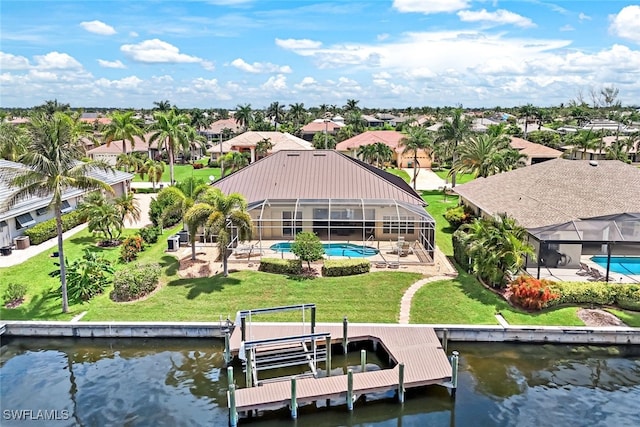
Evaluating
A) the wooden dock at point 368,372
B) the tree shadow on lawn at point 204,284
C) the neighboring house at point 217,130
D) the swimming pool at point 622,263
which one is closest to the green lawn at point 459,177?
the swimming pool at point 622,263

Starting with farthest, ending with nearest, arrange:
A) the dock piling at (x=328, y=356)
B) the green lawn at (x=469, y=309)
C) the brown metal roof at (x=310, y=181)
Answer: the brown metal roof at (x=310, y=181), the green lawn at (x=469, y=309), the dock piling at (x=328, y=356)

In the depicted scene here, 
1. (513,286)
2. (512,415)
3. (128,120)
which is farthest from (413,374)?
(128,120)

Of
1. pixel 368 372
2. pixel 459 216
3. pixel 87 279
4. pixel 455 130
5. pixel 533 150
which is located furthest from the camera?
pixel 533 150

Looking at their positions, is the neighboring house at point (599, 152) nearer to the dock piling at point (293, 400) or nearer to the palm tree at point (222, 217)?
the palm tree at point (222, 217)

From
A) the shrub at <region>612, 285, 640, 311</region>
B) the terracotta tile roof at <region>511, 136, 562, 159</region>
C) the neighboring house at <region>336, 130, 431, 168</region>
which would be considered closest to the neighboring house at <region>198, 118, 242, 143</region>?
the neighboring house at <region>336, 130, 431, 168</region>

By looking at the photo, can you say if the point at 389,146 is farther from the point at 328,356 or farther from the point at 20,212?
the point at 328,356

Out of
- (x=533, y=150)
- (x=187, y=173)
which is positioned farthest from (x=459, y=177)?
(x=187, y=173)
